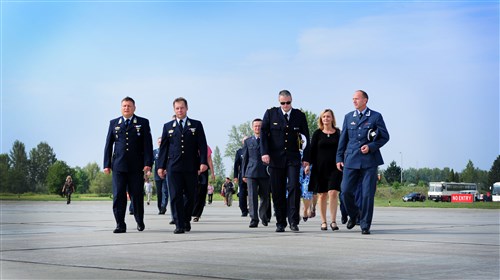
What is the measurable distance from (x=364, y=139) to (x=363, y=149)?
0.95 ft

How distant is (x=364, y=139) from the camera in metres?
13.1

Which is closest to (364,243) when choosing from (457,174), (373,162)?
(373,162)

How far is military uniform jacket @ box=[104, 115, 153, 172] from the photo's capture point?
1352 cm

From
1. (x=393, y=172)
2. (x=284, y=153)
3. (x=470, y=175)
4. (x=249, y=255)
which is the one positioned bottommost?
(x=249, y=255)

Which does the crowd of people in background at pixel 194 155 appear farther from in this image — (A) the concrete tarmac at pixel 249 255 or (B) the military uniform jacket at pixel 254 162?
(B) the military uniform jacket at pixel 254 162

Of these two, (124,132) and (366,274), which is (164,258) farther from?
(124,132)

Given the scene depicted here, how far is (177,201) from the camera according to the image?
44.2 ft

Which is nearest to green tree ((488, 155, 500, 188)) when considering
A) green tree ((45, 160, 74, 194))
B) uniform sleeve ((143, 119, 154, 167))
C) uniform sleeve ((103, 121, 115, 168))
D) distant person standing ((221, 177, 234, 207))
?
green tree ((45, 160, 74, 194))

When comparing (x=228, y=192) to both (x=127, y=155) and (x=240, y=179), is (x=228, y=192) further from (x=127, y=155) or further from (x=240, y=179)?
(x=127, y=155)

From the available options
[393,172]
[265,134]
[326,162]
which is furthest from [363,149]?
[393,172]

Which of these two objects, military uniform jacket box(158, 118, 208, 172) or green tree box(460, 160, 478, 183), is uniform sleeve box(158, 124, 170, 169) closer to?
military uniform jacket box(158, 118, 208, 172)

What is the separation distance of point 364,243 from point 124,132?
482 centimetres

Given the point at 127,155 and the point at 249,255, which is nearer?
the point at 249,255

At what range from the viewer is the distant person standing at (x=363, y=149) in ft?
42.5
